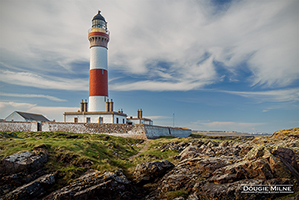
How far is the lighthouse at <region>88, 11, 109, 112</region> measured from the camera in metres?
42.9

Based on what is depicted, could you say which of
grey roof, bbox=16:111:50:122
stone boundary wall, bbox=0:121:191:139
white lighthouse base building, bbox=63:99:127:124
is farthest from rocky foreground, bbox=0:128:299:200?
grey roof, bbox=16:111:50:122

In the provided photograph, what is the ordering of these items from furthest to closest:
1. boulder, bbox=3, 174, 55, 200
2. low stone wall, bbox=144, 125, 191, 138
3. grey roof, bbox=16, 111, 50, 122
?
grey roof, bbox=16, 111, 50, 122
low stone wall, bbox=144, 125, 191, 138
boulder, bbox=3, 174, 55, 200

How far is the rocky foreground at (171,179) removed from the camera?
930 centimetres

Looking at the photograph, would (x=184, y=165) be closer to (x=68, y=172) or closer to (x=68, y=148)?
(x=68, y=172)

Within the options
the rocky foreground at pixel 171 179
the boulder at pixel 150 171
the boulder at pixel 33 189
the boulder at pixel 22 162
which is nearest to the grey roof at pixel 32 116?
the boulder at pixel 22 162

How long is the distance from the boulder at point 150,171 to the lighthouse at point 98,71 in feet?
104

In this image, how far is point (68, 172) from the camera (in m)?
11.9

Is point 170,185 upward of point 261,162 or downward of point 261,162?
downward

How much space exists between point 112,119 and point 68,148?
25.4 m

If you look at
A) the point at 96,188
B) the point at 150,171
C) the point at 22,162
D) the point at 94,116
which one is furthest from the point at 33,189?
the point at 94,116

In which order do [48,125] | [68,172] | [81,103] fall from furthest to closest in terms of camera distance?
[81,103] < [48,125] < [68,172]

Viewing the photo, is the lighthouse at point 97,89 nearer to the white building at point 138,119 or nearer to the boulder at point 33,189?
the white building at point 138,119

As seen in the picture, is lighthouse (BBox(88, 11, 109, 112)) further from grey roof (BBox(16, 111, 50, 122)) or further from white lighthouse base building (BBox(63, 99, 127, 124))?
grey roof (BBox(16, 111, 50, 122))

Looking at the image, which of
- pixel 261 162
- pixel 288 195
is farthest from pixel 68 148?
pixel 288 195
